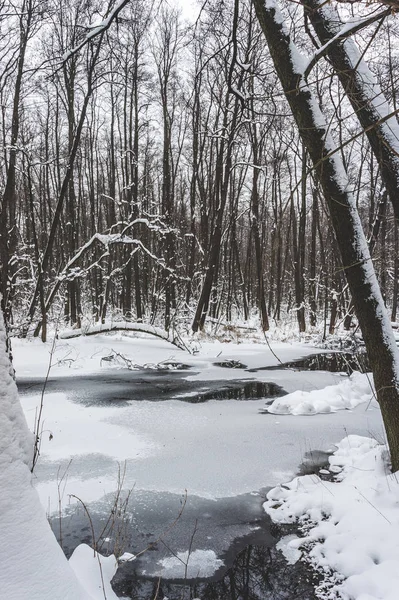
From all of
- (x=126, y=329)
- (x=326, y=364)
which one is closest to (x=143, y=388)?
(x=126, y=329)

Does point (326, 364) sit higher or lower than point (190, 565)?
higher

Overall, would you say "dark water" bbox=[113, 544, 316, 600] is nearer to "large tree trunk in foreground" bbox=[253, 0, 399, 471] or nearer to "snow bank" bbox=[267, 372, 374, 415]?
"large tree trunk in foreground" bbox=[253, 0, 399, 471]

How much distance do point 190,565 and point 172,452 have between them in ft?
5.78

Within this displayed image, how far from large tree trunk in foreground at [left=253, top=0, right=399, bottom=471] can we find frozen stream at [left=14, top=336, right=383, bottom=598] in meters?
1.38

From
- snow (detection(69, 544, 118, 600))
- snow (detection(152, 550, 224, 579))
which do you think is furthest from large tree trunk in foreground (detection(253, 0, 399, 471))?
snow (detection(69, 544, 118, 600))

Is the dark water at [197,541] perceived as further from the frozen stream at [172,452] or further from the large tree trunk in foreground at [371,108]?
the large tree trunk in foreground at [371,108]

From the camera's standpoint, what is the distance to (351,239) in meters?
3.15

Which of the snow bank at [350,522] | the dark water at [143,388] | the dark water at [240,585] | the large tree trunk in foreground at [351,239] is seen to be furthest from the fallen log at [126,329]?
the dark water at [240,585]

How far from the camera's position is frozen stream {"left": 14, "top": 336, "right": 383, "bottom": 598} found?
2824 millimetres

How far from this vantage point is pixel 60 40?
1103 cm

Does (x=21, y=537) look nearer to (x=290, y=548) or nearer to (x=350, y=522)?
(x=290, y=548)

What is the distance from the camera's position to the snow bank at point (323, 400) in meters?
5.80

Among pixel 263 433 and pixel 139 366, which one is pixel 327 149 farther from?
pixel 139 366

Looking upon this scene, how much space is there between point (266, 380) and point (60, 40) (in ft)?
33.8
